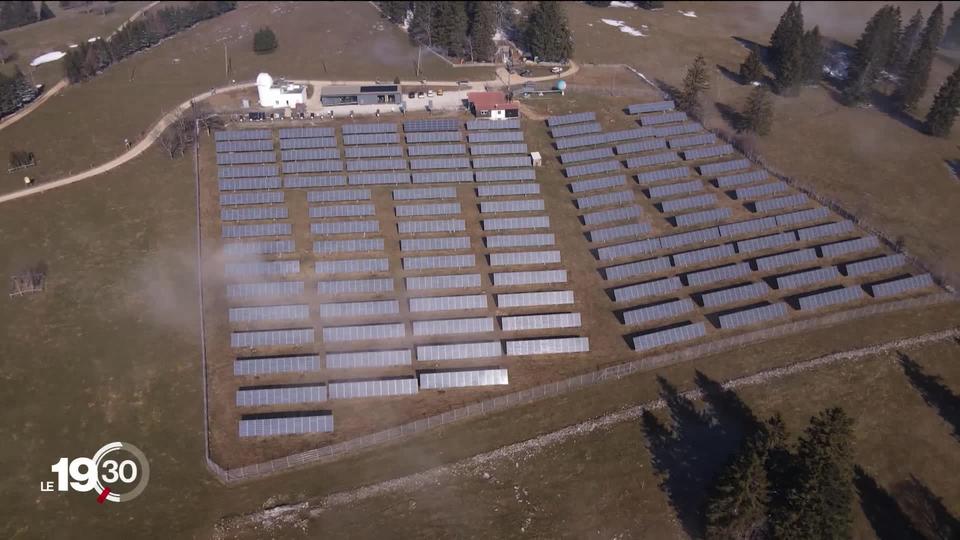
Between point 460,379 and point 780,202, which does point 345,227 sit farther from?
point 780,202

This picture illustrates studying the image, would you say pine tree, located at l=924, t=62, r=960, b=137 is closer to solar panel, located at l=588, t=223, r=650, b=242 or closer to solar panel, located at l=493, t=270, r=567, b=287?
solar panel, located at l=588, t=223, r=650, b=242

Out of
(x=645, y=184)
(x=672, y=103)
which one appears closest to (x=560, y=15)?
(x=672, y=103)

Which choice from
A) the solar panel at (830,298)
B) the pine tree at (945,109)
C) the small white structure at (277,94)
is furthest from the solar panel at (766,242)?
the small white structure at (277,94)

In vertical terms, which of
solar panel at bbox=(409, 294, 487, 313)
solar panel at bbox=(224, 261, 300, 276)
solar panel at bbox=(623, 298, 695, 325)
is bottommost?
solar panel at bbox=(224, 261, 300, 276)

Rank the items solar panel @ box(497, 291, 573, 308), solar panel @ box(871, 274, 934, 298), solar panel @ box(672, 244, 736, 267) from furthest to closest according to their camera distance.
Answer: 1. solar panel @ box(672, 244, 736, 267)
2. solar panel @ box(871, 274, 934, 298)
3. solar panel @ box(497, 291, 573, 308)

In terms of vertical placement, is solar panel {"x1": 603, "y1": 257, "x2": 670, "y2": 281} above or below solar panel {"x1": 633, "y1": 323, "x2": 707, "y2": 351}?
above

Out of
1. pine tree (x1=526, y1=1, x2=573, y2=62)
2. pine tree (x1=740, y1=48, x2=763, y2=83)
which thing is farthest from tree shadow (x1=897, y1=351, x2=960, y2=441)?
pine tree (x1=526, y1=1, x2=573, y2=62)

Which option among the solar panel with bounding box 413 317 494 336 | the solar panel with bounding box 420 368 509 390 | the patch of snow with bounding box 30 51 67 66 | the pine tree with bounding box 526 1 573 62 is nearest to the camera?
the solar panel with bounding box 420 368 509 390
